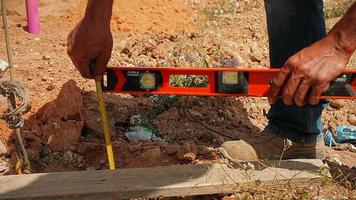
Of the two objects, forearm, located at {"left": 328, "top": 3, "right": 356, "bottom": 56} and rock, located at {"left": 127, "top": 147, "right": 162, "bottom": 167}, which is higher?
forearm, located at {"left": 328, "top": 3, "right": 356, "bottom": 56}

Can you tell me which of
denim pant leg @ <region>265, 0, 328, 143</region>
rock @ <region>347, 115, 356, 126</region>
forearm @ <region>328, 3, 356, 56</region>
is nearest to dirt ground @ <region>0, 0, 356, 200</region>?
rock @ <region>347, 115, 356, 126</region>

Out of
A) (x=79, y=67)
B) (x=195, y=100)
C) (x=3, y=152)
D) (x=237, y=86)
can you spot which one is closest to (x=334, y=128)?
(x=195, y=100)

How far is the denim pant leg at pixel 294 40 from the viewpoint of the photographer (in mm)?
2736

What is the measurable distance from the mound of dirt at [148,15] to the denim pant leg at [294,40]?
234 centimetres

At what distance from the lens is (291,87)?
2047mm

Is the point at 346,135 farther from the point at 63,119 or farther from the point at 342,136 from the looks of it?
the point at 63,119

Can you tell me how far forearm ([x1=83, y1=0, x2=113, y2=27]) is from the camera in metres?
2.38

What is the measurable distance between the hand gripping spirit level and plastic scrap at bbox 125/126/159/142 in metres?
0.55

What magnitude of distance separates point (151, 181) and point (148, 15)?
3327 mm

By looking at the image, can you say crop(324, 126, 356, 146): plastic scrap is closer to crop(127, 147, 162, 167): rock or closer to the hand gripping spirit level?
the hand gripping spirit level

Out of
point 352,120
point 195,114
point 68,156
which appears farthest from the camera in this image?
point 352,120

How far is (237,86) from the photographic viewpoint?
8.11 ft

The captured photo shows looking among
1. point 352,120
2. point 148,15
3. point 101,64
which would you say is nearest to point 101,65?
point 101,64

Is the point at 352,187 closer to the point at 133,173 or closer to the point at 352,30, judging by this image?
the point at 352,30
